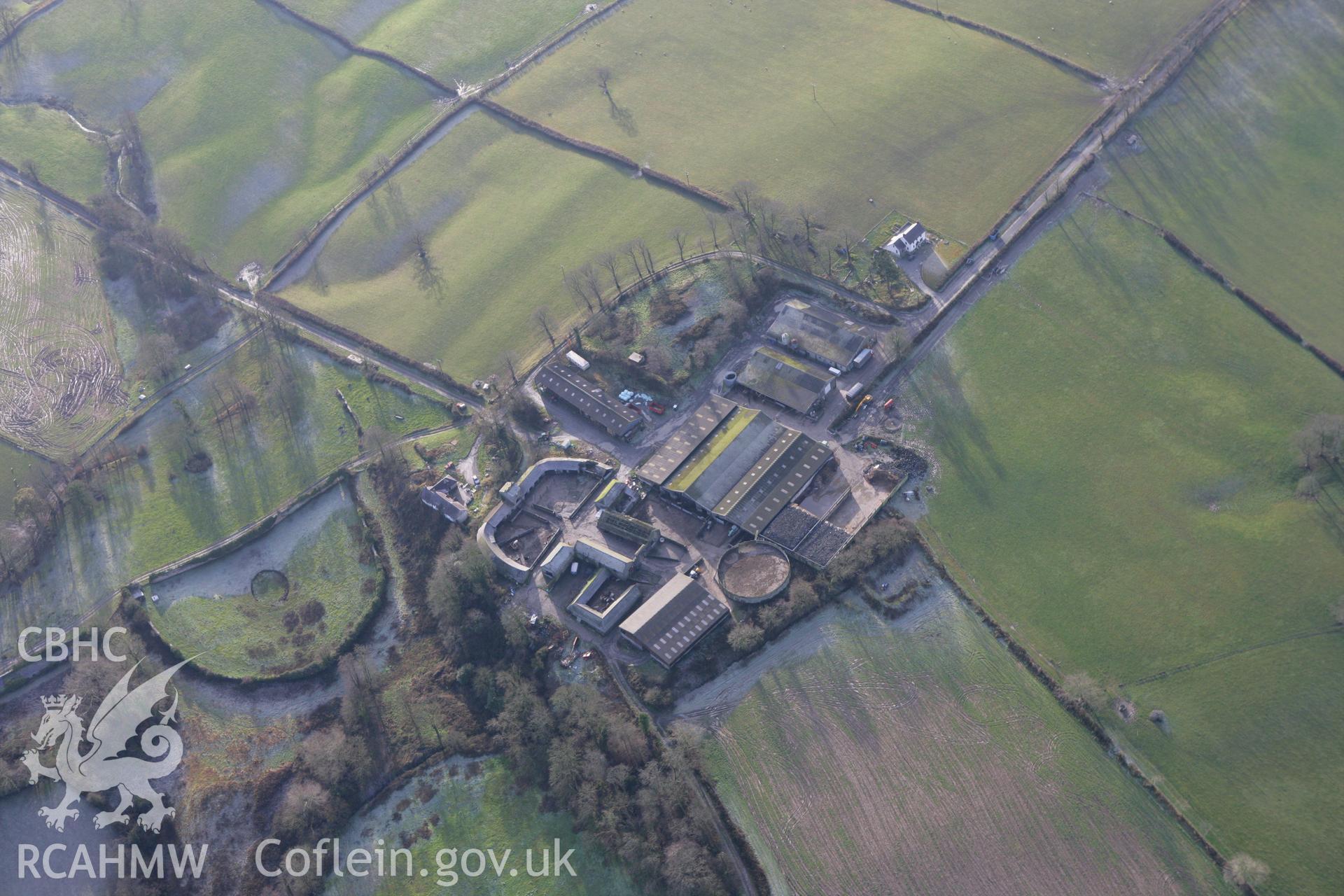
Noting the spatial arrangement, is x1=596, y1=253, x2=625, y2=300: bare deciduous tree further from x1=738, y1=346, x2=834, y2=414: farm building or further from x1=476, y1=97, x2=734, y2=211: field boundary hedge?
x1=738, y1=346, x2=834, y2=414: farm building

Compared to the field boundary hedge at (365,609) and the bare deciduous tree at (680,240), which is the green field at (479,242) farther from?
the field boundary hedge at (365,609)

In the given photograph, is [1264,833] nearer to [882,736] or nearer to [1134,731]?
[1134,731]

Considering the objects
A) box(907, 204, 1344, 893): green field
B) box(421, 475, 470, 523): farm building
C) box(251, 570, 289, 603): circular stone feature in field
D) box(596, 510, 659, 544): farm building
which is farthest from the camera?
box(421, 475, 470, 523): farm building

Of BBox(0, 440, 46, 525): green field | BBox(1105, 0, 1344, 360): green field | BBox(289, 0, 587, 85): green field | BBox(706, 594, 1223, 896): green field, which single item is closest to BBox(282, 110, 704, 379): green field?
BBox(289, 0, 587, 85): green field

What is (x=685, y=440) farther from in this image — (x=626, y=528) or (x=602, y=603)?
(x=602, y=603)

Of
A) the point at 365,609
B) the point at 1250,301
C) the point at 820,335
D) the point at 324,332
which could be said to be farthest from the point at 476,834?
the point at 1250,301

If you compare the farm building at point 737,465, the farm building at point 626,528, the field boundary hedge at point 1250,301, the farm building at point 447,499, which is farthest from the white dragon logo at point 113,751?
the field boundary hedge at point 1250,301

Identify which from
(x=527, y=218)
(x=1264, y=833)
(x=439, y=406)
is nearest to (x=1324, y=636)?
(x=1264, y=833)
